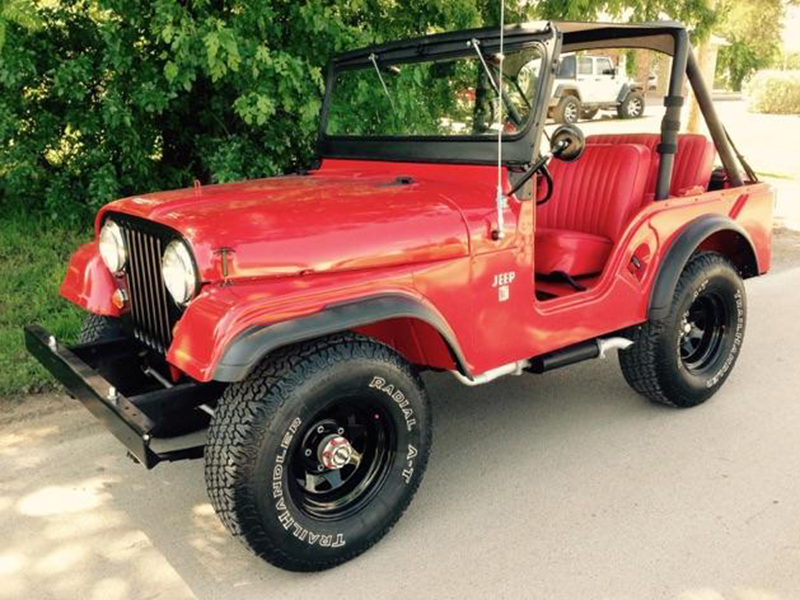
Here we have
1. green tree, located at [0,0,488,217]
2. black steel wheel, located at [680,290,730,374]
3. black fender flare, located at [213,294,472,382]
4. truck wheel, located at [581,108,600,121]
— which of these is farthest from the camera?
truck wheel, located at [581,108,600,121]

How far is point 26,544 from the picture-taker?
2.72 m

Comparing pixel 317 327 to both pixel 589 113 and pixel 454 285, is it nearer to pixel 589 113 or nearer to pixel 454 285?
pixel 454 285

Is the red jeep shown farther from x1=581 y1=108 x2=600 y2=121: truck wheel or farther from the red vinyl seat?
x1=581 y1=108 x2=600 y2=121: truck wheel

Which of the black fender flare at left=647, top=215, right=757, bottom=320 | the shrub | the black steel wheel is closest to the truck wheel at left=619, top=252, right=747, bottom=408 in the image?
the black steel wheel

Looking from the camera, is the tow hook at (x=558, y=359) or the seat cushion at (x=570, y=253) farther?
the seat cushion at (x=570, y=253)

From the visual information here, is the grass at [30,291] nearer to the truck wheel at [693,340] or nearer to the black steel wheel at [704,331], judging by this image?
the truck wheel at [693,340]

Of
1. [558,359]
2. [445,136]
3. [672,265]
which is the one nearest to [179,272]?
[445,136]

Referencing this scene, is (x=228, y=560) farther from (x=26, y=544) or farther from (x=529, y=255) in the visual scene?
(x=529, y=255)

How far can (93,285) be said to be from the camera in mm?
3051

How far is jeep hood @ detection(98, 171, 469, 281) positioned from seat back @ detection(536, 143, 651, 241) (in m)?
1.11

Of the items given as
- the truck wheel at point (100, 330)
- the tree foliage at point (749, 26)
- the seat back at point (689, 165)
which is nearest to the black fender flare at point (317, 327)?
the truck wheel at point (100, 330)

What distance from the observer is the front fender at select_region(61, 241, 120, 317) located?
9.94 feet

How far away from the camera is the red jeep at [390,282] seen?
7.85 feet

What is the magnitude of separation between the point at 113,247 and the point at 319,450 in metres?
1.16
